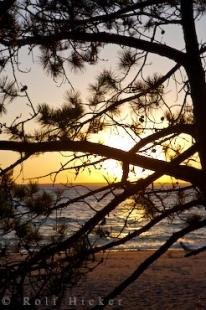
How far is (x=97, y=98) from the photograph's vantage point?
117 inches

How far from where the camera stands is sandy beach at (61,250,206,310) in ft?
31.3

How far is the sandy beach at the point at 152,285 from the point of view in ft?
31.3

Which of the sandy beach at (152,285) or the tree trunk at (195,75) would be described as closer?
the tree trunk at (195,75)

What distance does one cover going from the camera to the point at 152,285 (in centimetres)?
1170

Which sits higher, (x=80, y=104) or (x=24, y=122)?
(x=80, y=104)

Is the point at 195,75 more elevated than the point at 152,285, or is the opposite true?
the point at 195,75

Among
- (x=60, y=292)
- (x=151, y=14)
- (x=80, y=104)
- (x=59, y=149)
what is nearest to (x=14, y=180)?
(x=59, y=149)

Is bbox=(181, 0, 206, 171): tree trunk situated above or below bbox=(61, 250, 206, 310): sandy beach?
above

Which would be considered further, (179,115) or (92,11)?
(179,115)

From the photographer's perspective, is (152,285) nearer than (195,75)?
No

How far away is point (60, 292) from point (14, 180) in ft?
1.85

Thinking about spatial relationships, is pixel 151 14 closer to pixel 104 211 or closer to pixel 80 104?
pixel 80 104

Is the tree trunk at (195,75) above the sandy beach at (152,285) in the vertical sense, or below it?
above

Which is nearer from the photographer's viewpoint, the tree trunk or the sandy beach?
the tree trunk
